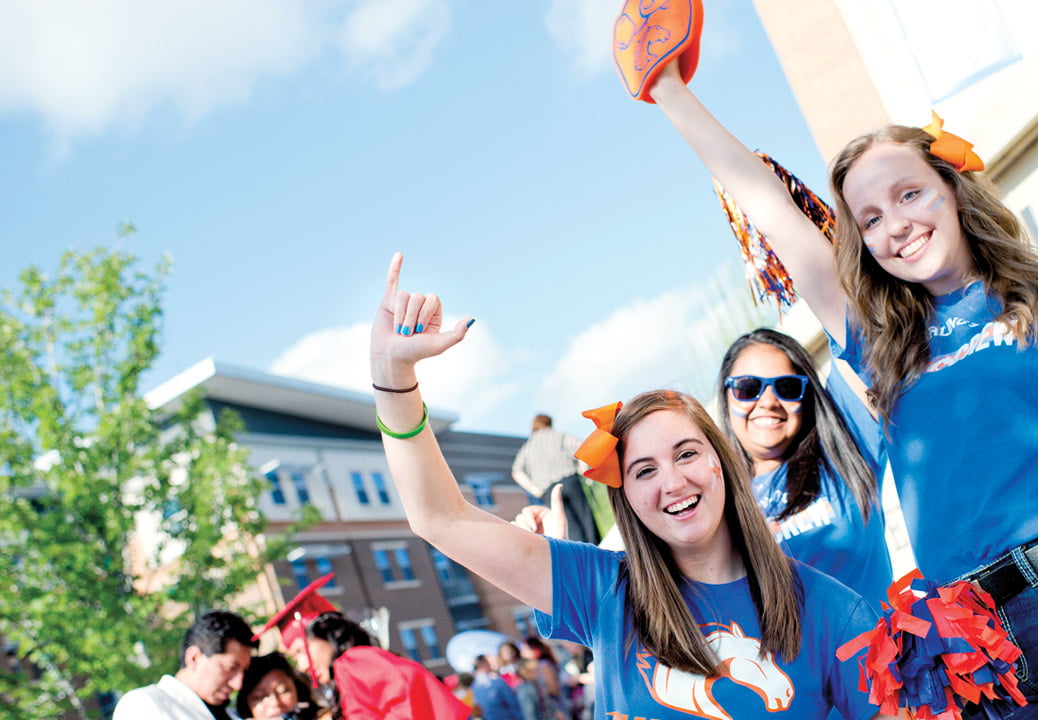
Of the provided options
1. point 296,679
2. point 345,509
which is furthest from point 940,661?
point 345,509

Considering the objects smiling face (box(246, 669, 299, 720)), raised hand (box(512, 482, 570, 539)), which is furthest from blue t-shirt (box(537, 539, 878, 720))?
smiling face (box(246, 669, 299, 720))

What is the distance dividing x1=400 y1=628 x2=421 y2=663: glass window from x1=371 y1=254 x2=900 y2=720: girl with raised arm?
3160cm

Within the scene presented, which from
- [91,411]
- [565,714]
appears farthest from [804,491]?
[91,411]

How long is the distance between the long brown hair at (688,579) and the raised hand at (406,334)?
48cm

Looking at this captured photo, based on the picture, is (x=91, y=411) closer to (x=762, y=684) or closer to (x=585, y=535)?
(x=585, y=535)

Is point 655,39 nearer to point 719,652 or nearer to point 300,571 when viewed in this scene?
point 719,652

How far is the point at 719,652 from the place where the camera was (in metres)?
2.00

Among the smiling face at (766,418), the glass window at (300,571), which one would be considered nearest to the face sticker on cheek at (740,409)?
the smiling face at (766,418)

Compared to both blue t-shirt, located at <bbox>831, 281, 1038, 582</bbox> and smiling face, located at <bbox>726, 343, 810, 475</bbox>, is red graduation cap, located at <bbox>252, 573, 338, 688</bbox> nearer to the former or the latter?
smiling face, located at <bbox>726, 343, 810, 475</bbox>

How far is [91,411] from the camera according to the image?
589 inches

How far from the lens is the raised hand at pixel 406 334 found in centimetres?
195

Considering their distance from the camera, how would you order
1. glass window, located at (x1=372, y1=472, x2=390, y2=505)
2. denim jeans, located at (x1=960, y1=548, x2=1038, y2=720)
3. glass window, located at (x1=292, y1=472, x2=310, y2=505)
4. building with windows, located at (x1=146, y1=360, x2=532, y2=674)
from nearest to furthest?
denim jeans, located at (x1=960, y1=548, x2=1038, y2=720)
building with windows, located at (x1=146, y1=360, x2=532, y2=674)
glass window, located at (x1=292, y1=472, x2=310, y2=505)
glass window, located at (x1=372, y1=472, x2=390, y2=505)

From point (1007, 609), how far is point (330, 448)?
3360 centimetres

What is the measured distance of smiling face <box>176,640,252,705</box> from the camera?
451 cm
